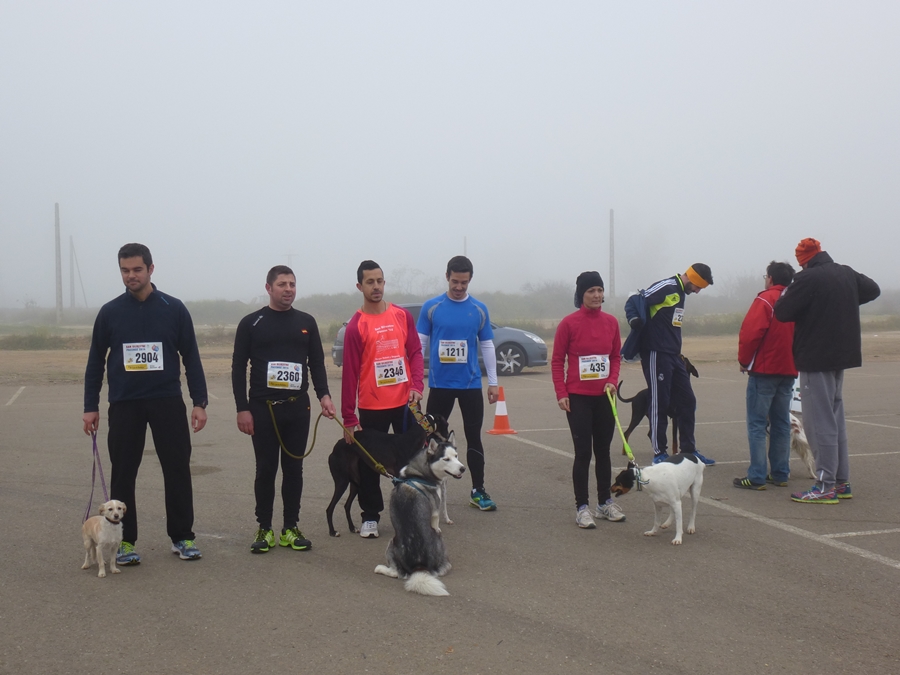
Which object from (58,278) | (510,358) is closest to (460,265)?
(510,358)

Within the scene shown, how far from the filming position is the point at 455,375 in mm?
6508

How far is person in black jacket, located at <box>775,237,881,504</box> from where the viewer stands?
6582 mm

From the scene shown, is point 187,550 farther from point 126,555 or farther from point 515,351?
point 515,351

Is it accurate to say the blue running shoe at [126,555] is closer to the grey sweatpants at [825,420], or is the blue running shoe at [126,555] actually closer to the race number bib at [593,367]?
the race number bib at [593,367]

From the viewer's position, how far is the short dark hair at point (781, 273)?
791 cm

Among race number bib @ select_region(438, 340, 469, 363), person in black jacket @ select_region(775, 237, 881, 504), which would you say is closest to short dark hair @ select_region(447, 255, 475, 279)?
race number bib @ select_region(438, 340, 469, 363)

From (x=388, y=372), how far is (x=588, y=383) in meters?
1.55

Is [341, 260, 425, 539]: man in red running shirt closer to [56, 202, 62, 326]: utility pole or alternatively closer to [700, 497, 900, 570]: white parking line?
[700, 497, 900, 570]: white parking line

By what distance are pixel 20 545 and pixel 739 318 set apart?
45138mm

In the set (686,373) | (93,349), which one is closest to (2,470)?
(93,349)

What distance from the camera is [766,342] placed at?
7.50 meters

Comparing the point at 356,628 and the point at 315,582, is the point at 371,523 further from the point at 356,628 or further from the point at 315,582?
the point at 356,628

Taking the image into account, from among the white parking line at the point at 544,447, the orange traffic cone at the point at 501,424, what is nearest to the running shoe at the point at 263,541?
the white parking line at the point at 544,447

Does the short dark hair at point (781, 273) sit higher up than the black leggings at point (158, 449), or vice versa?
the short dark hair at point (781, 273)
